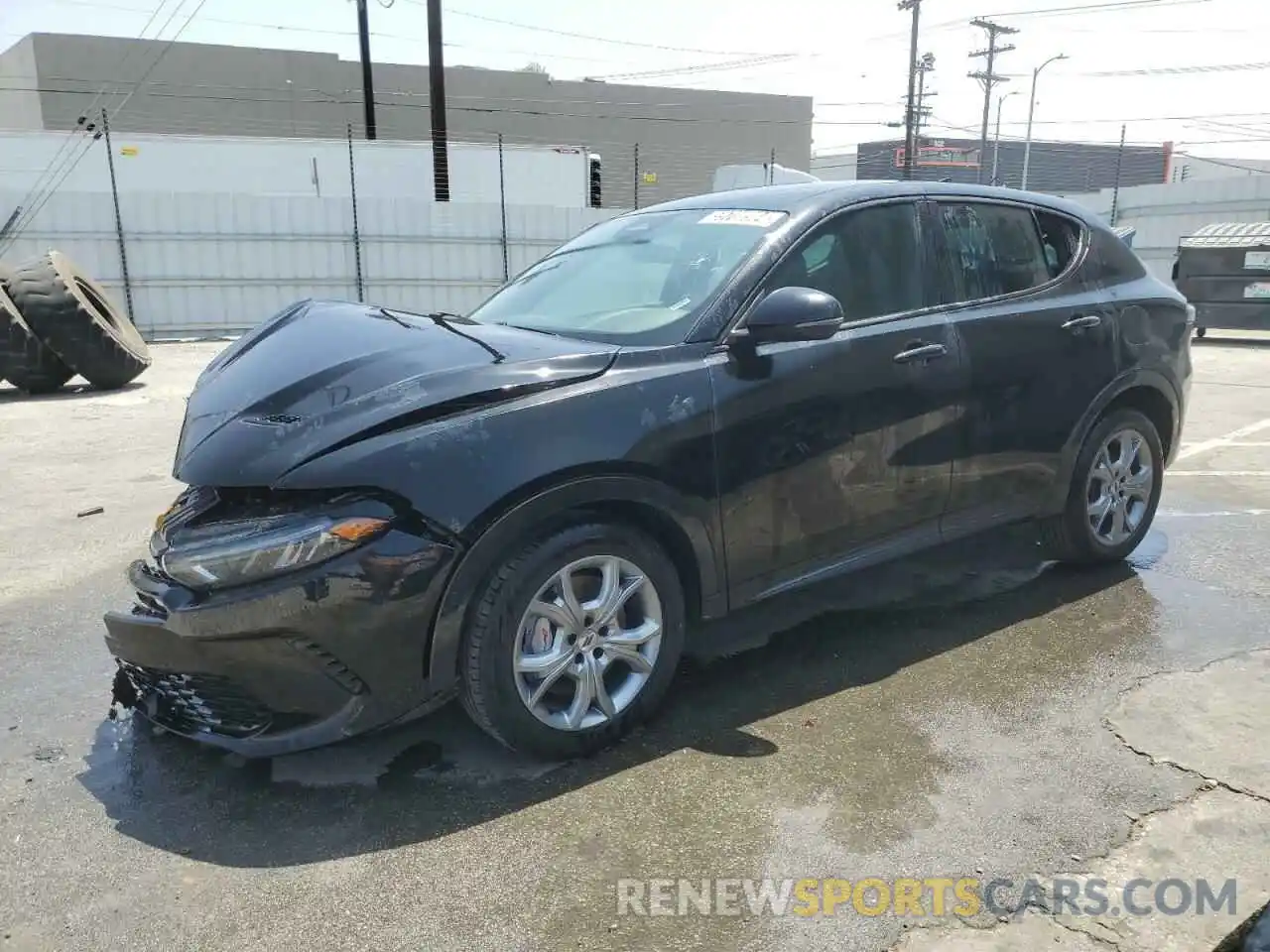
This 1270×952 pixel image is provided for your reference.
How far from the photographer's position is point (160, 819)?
2.63 metres

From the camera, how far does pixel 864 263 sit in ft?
11.7

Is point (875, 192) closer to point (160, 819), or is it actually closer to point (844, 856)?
point (844, 856)

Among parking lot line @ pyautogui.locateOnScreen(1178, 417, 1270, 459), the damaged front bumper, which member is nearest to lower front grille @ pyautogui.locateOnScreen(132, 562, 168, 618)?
the damaged front bumper

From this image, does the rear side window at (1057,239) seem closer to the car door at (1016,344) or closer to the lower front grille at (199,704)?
the car door at (1016,344)

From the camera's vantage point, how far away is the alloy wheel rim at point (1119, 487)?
4.35 metres

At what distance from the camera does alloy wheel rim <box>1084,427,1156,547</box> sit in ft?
14.3

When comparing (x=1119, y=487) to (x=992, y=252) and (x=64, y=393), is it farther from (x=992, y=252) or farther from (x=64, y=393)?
(x=64, y=393)

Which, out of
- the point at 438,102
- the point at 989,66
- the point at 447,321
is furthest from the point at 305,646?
the point at 989,66

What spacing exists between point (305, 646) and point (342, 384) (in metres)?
0.74

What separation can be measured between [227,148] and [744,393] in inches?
813

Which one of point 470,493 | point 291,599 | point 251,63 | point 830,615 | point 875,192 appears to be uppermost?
point 251,63

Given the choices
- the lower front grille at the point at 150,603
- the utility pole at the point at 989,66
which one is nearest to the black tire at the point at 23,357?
the lower front grille at the point at 150,603

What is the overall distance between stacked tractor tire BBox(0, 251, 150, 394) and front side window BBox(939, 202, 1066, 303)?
9.49 m

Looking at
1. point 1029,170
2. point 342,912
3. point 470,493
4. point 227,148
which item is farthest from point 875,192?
point 1029,170
